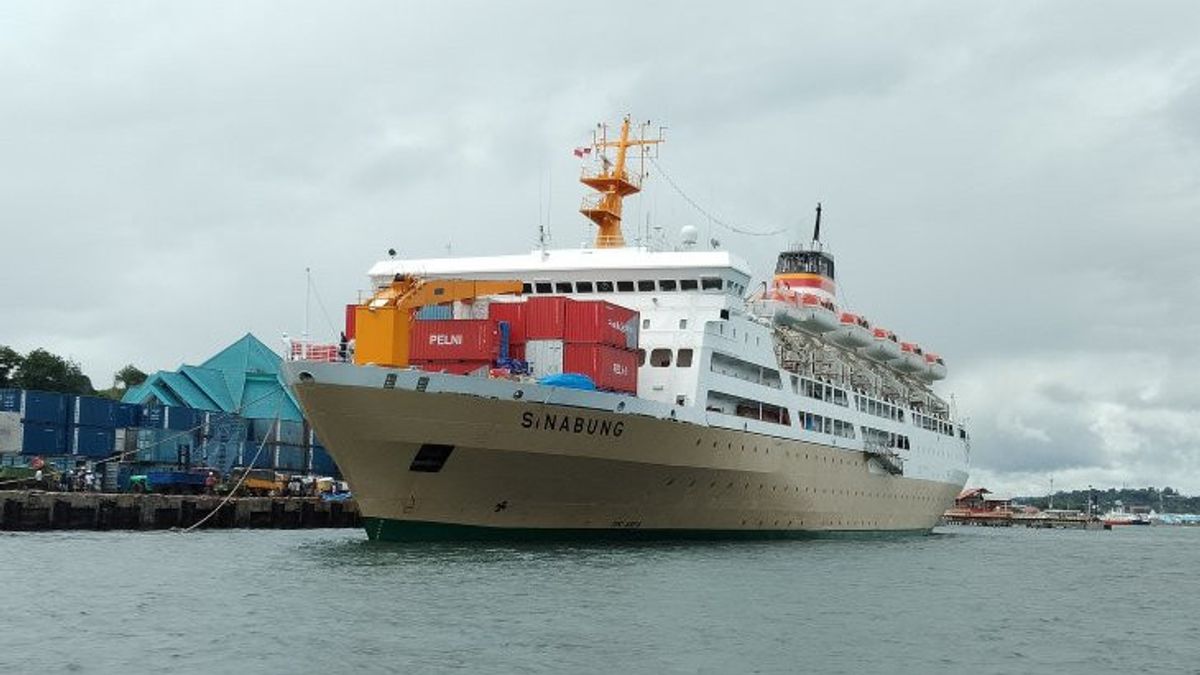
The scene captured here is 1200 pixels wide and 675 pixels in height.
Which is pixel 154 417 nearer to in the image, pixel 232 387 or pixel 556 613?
pixel 232 387

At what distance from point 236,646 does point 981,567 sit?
25093mm

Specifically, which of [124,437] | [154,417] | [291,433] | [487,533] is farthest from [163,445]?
[487,533]

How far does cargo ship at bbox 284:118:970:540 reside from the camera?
29.4 metres

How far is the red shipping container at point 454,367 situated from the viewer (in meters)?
32.0

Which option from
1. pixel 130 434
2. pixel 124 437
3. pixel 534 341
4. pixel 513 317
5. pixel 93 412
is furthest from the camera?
pixel 130 434

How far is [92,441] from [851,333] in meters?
34.9

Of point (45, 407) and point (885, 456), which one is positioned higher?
point (45, 407)

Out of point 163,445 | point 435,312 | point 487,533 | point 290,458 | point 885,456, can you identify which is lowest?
point 487,533

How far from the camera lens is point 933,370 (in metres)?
61.6

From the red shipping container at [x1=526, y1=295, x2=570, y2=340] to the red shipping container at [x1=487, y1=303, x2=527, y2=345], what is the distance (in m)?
0.14

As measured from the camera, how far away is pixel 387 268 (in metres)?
38.8

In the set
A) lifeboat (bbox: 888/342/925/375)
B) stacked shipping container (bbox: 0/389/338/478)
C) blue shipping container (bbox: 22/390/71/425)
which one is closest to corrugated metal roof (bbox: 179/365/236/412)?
stacked shipping container (bbox: 0/389/338/478)

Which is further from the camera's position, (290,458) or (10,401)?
(290,458)

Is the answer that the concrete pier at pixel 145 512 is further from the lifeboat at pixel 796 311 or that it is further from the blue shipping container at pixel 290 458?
the lifeboat at pixel 796 311
